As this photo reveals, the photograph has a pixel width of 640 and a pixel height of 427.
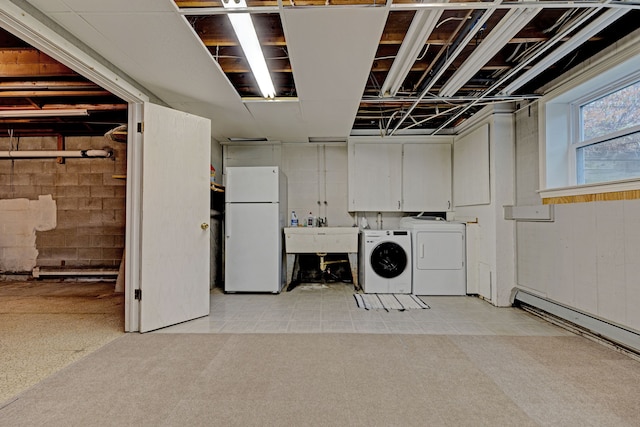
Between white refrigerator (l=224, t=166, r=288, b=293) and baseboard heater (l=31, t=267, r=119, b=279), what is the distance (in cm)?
218

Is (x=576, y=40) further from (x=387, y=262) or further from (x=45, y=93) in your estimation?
(x=45, y=93)

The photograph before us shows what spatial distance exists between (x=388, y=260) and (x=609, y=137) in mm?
2456

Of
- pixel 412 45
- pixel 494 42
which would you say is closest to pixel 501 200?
pixel 494 42

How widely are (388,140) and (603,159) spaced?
247cm

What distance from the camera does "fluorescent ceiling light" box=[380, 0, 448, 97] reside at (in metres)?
1.80

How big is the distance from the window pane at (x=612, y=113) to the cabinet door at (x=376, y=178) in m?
2.15

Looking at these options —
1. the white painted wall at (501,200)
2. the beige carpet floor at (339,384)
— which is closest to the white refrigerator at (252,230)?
the beige carpet floor at (339,384)

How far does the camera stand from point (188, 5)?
1.73m

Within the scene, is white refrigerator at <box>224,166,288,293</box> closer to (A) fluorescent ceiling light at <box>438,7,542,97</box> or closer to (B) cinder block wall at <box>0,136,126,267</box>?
(B) cinder block wall at <box>0,136,126,267</box>

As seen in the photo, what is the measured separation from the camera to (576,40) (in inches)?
78.7

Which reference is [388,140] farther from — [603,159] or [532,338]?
[532,338]

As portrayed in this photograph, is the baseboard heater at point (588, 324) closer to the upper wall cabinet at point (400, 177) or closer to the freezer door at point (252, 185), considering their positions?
the upper wall cabinet at point (400, 177)

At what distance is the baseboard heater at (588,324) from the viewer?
2.06 meters

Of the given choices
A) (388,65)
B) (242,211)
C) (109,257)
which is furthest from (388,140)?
(109,257)
